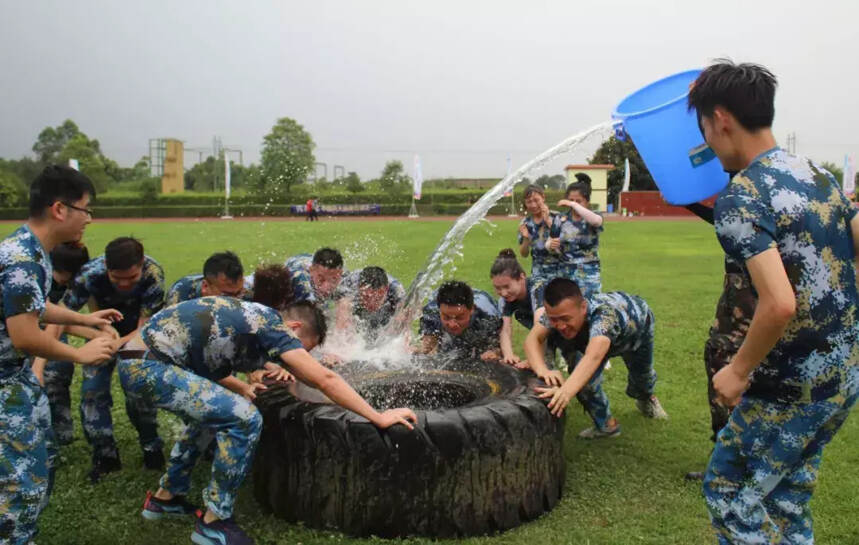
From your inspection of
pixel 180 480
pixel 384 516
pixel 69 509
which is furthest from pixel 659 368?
pixel 69 509

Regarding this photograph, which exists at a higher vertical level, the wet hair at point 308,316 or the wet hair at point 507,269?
the wet hair at point 507,269

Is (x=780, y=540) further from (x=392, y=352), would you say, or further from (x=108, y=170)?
(x=108, y=170)

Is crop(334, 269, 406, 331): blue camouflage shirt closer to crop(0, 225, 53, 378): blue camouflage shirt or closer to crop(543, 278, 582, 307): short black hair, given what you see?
crop(543, 278, 582, 307): short black hair

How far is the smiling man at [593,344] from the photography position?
159 inches

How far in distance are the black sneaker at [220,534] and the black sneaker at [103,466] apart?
124 centimetres

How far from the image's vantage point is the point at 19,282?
2811mm

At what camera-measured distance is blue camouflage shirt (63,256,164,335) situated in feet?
14.4

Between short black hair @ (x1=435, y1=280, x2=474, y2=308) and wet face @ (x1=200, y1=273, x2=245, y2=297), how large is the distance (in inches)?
53.0

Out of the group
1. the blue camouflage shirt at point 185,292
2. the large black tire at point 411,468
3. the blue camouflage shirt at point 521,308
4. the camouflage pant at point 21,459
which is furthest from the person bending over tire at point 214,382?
the blue camouflage shirt at point 521,308

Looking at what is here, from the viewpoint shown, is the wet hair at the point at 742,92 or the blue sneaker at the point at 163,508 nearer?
the wet hair at the point at 742,92

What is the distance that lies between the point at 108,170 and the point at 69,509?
85.5 m

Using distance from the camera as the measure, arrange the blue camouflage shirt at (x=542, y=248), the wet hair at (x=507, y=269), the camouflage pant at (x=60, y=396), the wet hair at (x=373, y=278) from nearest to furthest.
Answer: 1. the camouflage pant at (x=60, y=396)
2. the wet hair at (x=507, y=269)
3. the wet hair at (x=373, y=278)
4. the blue camouflage shirt at (x=542, y=248)

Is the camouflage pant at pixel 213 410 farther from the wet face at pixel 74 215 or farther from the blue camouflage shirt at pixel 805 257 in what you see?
the blue camouflage shirt at pixel 805 257

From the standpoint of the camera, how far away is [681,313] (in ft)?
29.7
